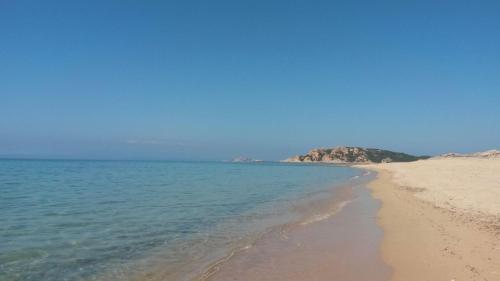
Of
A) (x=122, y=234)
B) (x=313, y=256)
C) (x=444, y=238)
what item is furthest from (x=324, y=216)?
(x=122, y=234)

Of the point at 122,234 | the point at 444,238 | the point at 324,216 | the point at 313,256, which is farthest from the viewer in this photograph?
the point at 324,216

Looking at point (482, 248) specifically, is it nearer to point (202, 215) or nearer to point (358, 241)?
point (358, 241)

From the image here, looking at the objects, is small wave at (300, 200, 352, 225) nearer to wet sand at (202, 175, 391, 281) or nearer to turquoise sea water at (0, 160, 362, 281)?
wet sand at (202, 175, 391, 281)

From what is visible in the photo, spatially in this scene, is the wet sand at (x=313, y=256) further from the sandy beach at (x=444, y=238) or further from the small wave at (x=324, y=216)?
the sandy beach at (x=444, y=238)

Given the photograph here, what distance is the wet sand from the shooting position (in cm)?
898

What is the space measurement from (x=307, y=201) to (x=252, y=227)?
9778mm

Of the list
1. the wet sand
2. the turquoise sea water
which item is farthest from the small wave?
the turquoise sea water

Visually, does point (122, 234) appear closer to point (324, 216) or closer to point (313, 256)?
point (313, 256)

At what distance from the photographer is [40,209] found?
18.3 meters

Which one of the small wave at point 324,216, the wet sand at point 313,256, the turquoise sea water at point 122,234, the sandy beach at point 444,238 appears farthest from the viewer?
the small wave at point 324,216

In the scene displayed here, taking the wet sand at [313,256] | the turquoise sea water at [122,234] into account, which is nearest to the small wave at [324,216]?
the wet sand at [313,256]

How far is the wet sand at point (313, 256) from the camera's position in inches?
354

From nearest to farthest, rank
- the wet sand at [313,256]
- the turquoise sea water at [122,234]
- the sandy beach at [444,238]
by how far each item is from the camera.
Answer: the sandy beach at [444,238]
the wet sand at [313,256]
the turquoise sea water at [122,234]

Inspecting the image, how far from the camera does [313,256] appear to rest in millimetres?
Result: 10688
